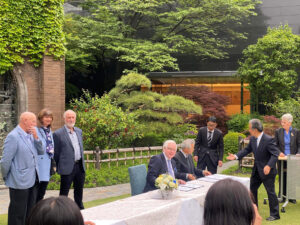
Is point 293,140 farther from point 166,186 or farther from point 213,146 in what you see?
point 166,186

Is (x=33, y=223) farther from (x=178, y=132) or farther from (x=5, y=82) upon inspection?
(x=178, y=132)

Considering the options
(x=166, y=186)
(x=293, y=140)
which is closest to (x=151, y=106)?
(x=293, y=140)

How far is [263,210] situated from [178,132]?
8705 mm

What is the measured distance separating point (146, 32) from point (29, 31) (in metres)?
12.5

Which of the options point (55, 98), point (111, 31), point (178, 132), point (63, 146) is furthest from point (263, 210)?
point (111, 31)

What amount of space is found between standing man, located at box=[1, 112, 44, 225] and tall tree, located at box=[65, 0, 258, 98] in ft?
42.2

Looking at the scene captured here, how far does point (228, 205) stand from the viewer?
2092 millimetres

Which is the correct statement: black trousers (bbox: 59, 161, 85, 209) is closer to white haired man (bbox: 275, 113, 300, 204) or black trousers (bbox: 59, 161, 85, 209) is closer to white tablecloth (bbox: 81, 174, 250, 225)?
white tablecloth (bbox: 81, 174, 250, 225)

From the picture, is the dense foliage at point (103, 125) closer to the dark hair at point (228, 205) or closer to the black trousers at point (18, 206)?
the black trousers at point (18, 206)

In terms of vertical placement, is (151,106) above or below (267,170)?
above

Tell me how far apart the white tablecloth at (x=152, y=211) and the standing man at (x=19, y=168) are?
149 cm

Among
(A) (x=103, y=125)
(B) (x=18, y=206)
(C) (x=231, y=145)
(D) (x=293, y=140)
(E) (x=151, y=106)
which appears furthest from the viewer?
(C) (x=231, y=145)

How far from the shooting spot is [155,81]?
24172 mm

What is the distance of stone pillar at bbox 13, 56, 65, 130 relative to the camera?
11625 mm
